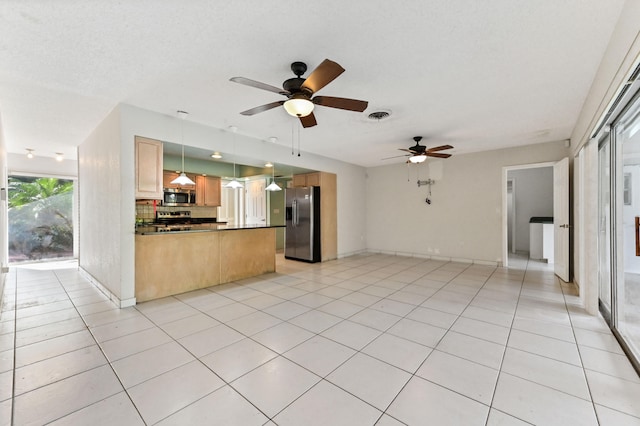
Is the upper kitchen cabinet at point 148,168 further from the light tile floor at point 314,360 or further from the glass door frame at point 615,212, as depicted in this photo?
the glass door frame at point 615,212

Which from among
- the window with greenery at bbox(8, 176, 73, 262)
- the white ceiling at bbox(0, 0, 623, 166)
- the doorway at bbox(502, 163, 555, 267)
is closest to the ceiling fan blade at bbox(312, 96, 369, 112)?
the white ceiling at bbox(0, 0, 623, 166)

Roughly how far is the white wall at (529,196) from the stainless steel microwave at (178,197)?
8.62 m

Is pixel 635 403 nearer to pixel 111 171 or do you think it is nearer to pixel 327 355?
pixel 327 355

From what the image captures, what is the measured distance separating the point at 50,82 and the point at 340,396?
4.14m

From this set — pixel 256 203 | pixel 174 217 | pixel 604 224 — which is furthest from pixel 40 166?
pixel 604 224

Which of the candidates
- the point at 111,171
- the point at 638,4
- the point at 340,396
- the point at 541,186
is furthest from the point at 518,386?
the point at 541,186

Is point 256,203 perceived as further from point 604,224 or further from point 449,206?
point 604,224

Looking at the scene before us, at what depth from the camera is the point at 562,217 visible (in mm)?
4543

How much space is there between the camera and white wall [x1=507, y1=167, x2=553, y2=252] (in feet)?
23.5

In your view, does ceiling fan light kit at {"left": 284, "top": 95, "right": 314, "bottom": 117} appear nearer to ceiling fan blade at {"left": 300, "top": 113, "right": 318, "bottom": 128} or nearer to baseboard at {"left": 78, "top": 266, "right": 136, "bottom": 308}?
ceiling fan blade at {"left": 300, "top": 113, "right": 318, "bottom": 128}

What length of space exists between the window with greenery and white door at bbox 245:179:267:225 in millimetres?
4512

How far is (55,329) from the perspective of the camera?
275 cm

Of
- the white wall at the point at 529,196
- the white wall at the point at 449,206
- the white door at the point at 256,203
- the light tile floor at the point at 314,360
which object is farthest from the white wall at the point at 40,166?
the white wall at the point at 529,196

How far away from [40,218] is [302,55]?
26.6ft
